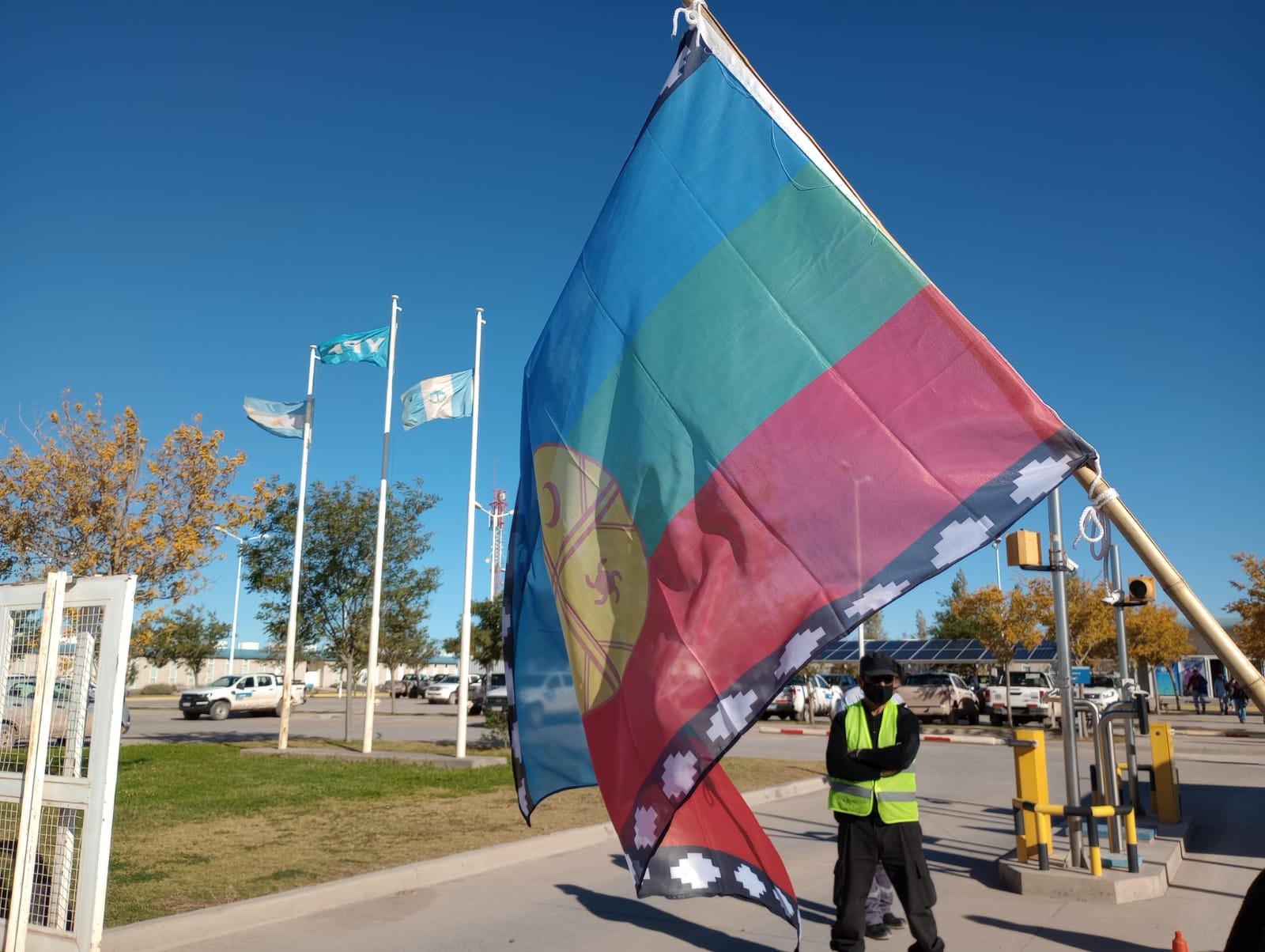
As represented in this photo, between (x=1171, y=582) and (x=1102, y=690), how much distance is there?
32316 mm

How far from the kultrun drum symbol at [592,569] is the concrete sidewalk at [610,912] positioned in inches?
125

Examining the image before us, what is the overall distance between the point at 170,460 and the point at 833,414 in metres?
16.1

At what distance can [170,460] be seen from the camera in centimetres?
1725

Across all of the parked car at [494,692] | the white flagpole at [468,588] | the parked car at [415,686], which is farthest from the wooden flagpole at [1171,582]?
the parked car at [415,686]

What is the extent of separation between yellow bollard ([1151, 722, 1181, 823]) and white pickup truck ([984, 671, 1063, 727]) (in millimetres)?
18720

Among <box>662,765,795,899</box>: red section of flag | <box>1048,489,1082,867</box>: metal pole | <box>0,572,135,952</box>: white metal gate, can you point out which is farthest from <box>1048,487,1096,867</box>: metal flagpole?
<box>0,572,135,952</box>: white metal gate

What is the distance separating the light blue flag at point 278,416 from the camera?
2077 cm

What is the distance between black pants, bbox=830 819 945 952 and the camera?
5203 mm

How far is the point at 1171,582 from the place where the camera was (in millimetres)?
3316

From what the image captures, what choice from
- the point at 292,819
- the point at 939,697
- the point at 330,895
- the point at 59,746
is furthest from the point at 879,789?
the point at 939,697

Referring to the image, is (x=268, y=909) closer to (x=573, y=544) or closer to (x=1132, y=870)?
(x=573, y=544)

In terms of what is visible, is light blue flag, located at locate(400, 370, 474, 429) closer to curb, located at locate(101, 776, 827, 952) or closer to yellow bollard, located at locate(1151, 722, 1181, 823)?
curb, located at locate(101, 776, 827, 952)

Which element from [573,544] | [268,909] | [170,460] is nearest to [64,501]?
[170,460]

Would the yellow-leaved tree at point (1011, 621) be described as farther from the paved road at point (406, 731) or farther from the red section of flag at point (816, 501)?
the red section of flag at point (816, 501)
